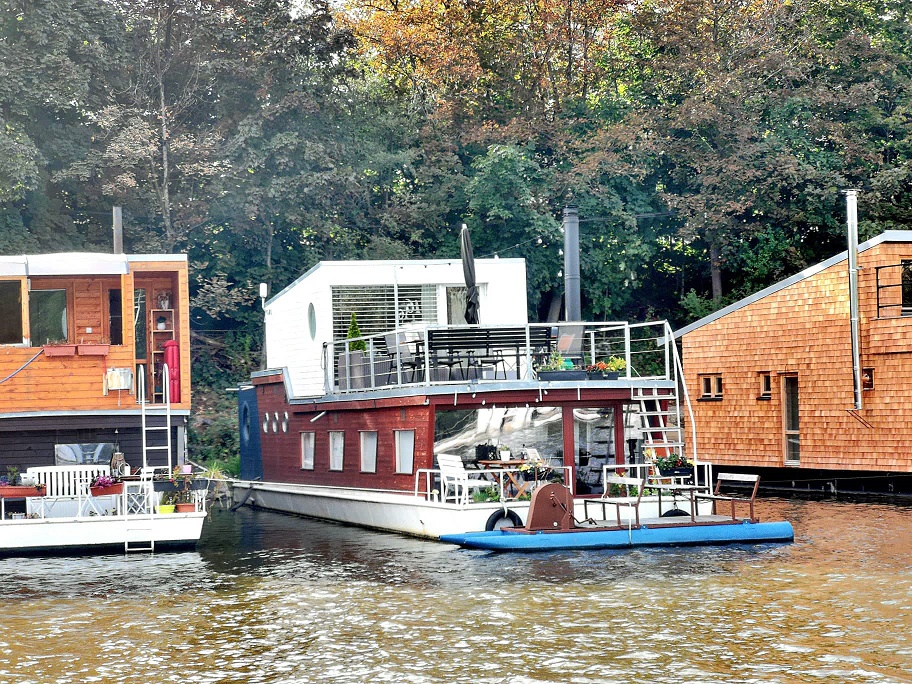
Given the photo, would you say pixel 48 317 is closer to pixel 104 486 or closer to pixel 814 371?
pixel 104 486

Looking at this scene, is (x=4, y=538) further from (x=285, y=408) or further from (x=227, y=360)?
(x=227, y=360)

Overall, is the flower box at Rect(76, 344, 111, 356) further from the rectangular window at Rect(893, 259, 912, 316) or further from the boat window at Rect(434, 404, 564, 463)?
the rectangular window at Rect(893, 259, 912, 316)

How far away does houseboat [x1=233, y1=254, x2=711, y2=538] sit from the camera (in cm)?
2241

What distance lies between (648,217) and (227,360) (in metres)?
16.1

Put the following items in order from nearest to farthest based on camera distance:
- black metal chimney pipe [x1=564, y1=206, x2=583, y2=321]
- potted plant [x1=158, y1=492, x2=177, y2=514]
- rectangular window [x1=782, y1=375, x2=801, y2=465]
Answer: potted plant [x1=158, y1=492, x2=177, y2=514]
black metal chimney pipe [x1=564, y1=206, x2=583, y2=321]
rectangular window [x1=782, y1=375, x2=801, y2=465]

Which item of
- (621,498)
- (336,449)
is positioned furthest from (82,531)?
(621,498)

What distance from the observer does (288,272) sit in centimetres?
4638

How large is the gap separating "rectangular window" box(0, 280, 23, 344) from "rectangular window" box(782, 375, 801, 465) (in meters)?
18.4

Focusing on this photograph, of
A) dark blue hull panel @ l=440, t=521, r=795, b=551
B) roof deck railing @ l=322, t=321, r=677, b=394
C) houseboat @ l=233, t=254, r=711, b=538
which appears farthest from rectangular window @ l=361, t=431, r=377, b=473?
dark blue hull panel @ l=440, t=521, r=795, b=551

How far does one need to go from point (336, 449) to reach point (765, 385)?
11969 mm

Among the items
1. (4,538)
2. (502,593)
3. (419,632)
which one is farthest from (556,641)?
(4,538)

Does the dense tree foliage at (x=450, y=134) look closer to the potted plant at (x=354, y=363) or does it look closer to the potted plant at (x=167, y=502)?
the potted plant at (x=354, y=363)

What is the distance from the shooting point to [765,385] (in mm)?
32844

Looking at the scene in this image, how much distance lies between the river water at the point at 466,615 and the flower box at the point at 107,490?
110 centimetres
